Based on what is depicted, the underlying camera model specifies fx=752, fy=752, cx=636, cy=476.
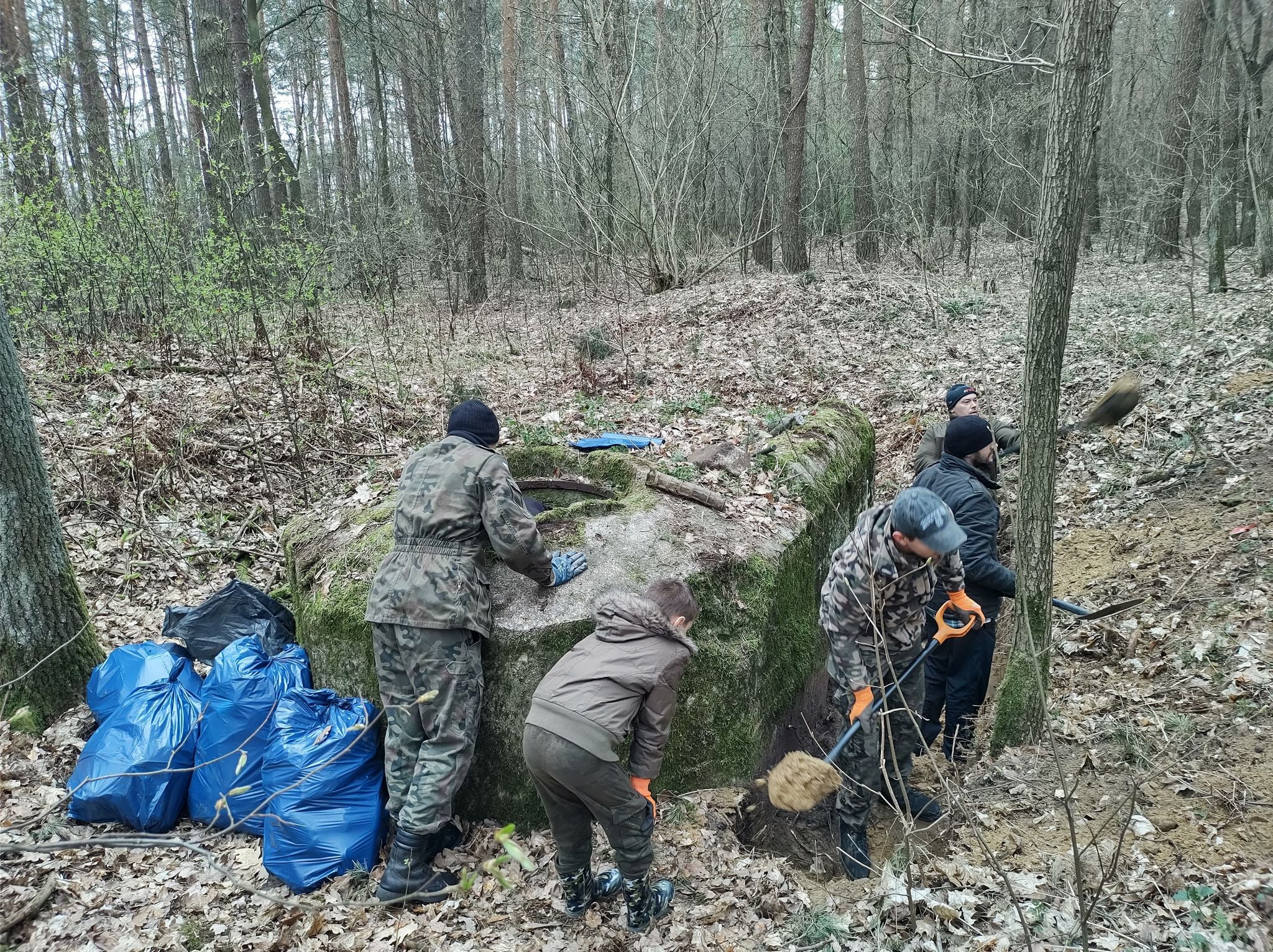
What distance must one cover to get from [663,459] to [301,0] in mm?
27281

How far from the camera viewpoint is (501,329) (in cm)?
1298

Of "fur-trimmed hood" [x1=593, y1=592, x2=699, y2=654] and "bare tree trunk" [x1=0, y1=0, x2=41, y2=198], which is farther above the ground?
"bare tree trunk" [x1=0, y1=0, x2=41, y2=198]

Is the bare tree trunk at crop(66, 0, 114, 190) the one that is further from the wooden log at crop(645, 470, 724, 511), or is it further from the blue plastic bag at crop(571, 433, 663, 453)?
the wooden log at crop(645, 470, 724, 511)

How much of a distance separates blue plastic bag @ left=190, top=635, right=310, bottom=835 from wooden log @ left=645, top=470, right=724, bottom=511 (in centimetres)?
249

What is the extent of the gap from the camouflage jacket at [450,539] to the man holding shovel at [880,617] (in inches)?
64.7

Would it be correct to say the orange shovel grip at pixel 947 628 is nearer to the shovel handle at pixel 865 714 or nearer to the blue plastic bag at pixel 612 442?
the shovel handle at pixel 865 714

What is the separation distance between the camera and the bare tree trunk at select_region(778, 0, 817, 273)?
13.9 m

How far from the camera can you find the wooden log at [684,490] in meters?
5.04

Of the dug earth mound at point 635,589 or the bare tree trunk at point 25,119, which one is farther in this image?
the bare tree trunk at point 25,119

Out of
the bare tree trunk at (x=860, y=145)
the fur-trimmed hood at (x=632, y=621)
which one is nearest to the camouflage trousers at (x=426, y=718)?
the fur-trimmed hood at (x=632, y=621)

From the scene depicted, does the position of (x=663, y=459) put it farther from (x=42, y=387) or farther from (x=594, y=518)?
(x=42, y=387)

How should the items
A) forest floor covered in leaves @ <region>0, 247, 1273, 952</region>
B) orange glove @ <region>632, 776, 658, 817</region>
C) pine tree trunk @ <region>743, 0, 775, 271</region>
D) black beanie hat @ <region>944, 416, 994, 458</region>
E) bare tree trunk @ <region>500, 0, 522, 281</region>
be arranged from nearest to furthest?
forest floor covered in leaves @ <region>0, 247, 1273, 952</region> < orange glove @ <region>632, 776, 658, 817</region> < black beanie hat @ <region>944, 416, 994, 458</region> < pine tree trunk @ <region>743, 0, 775, 271</region> < bare tree trunk @ <region>500, 0, 522, 281</region>

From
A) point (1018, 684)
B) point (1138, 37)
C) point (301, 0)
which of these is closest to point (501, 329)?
point (1018, 684)

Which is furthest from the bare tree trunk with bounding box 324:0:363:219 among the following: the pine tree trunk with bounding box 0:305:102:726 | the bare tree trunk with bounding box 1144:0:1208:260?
the bare tree trunk with bounding box 1144:0:1208:260
